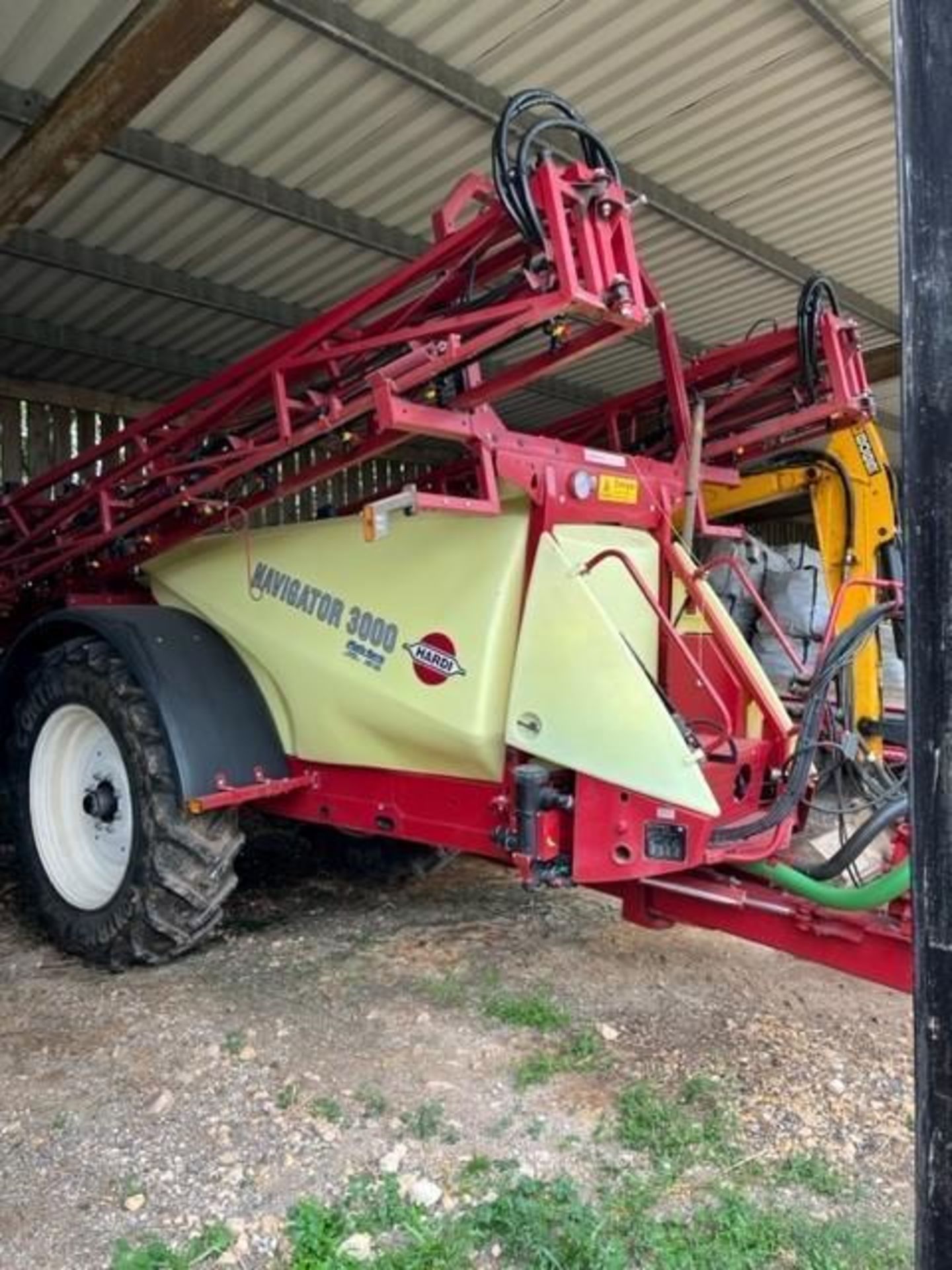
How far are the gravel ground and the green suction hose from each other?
0.60m

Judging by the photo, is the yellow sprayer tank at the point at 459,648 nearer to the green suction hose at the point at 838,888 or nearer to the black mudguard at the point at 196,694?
the black mudguard at the point at 196,694

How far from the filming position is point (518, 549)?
10.7 feet

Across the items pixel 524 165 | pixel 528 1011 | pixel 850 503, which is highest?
pixel 524 165

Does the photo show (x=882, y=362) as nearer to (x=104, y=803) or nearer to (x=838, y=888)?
(x=838, y=888)

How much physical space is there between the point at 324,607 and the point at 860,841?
1939 mm

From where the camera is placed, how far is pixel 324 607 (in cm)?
374

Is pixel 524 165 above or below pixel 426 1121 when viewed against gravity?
above

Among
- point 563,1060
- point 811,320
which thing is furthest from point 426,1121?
point 811,320

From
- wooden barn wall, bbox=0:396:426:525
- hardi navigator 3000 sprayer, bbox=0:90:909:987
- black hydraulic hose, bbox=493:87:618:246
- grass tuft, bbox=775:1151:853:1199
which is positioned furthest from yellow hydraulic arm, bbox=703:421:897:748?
wooden barn wall, bbox=0:396:426:525

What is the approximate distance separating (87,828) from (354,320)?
2.39m

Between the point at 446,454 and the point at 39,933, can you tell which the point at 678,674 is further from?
the point at 446,454

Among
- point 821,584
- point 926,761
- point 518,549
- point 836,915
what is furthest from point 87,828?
point 926,761

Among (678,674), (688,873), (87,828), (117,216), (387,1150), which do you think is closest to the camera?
(387,1150)

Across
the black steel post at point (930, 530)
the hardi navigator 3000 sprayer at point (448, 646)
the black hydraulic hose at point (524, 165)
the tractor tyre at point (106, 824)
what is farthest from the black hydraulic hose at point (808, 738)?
the black steel post at point (930, 530)
